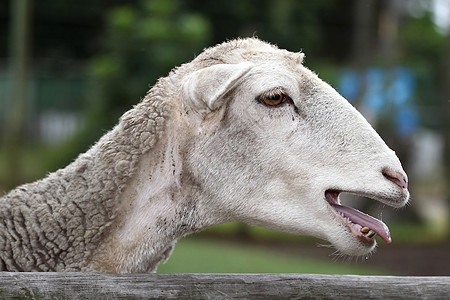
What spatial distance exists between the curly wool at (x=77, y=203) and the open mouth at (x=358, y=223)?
84 cm

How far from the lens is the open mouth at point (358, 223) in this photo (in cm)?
292

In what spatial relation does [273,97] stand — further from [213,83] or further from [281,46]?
[281,46]

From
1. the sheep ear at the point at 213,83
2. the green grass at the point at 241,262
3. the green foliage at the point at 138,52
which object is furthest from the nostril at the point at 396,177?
the green foliage at the point at 138,52

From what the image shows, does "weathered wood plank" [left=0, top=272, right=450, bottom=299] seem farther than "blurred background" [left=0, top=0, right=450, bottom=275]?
No

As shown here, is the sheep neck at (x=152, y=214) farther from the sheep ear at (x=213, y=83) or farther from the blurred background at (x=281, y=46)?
the blurred background at (x=281, y=46)

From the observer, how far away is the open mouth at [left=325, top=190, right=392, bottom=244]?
2.92 metres

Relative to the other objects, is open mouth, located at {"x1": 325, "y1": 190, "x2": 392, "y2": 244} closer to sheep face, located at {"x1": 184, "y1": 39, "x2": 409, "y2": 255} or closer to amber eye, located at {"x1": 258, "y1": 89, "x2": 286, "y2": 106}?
sheep face, located at {"x1": 184, "y1": 39, "x2": 409, "y2": 255}

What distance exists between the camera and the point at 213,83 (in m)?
3.00

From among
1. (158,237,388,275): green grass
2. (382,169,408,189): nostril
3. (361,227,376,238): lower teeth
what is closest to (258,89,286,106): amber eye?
(382,169,408,189): nostril

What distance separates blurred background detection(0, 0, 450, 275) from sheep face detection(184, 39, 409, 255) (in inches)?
215

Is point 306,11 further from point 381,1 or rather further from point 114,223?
point 114,223

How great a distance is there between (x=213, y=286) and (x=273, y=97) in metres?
0.88

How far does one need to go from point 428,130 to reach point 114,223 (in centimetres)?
1612

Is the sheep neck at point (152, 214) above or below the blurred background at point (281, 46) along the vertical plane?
below
